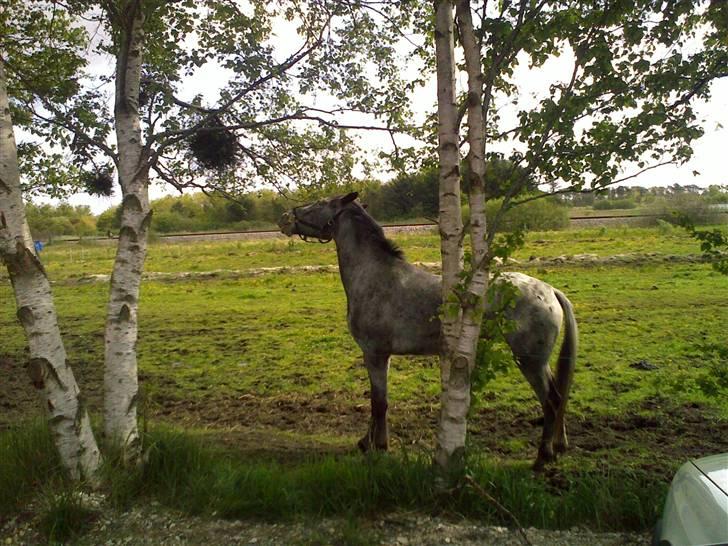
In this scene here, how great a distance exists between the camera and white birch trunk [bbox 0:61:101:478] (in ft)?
13.5

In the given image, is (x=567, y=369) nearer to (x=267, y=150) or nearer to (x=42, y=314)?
(x=267, y=150)

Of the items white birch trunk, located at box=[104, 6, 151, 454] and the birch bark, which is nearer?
the birch bark

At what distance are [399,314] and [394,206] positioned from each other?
123 centimetres

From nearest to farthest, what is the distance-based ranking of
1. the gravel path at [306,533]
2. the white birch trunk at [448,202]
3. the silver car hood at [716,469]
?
the silver car hood at [716,469]
the gravel path at [306,533]
the white birch trunk at [448,202]

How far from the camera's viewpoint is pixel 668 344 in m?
9.30

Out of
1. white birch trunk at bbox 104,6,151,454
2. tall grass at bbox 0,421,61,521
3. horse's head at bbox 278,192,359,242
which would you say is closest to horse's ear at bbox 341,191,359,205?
horse's head at bbox 278,192,359,242

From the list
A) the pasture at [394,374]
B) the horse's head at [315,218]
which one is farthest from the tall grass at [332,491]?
the horse's head at [315,218]

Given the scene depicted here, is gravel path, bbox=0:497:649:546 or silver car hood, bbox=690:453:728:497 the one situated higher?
silver car hood, bbox=690:453:728:497

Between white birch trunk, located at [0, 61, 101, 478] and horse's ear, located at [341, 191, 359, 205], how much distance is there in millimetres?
3172

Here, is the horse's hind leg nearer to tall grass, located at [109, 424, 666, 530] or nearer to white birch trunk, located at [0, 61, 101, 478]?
tall grass, located at [109, 424, 666, 530]

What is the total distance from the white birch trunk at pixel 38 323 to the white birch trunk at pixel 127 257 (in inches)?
13.5

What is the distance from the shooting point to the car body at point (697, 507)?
8.40ft

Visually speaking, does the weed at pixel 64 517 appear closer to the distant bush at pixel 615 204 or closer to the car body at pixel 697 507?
the car body at pixel 697 507

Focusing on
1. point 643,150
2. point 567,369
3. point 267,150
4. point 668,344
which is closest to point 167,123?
point 267,150
